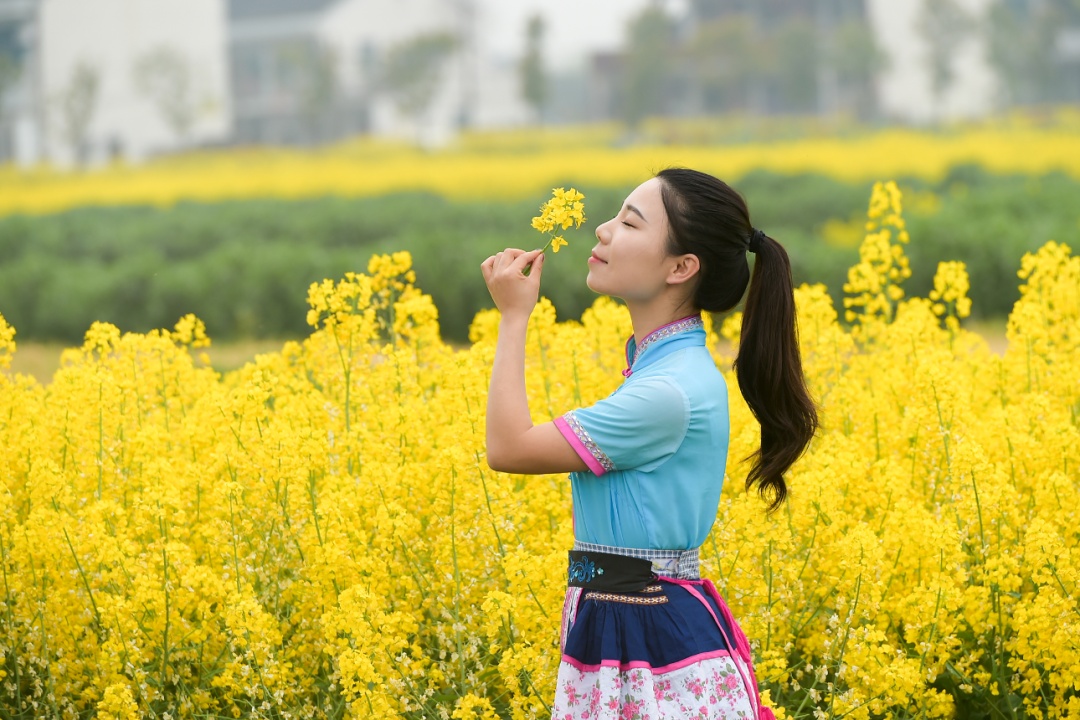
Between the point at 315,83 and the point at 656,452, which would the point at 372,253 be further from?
the point at 315,83

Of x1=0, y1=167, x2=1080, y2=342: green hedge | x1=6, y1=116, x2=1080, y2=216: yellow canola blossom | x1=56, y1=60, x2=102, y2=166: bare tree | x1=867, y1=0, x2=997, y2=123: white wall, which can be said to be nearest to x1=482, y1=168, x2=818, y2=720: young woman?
x1=0, y1=167, x2=1080, y2=342: green hedge

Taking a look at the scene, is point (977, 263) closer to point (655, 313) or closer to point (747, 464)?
point (747, 464)

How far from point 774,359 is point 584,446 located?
1.52ft

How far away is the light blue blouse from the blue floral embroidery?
39 mm

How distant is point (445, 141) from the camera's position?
43.6 meters

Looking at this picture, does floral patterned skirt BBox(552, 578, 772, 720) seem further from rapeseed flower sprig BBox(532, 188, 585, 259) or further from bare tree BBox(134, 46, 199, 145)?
bare tree BBox(134, 46, 199, 145)

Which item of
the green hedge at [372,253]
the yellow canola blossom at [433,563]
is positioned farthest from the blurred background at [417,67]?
the yellow canola blossom at [433,563]

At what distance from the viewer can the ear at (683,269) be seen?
241cm

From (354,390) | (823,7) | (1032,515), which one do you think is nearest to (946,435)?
(1032,515)

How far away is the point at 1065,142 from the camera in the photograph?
2823cm

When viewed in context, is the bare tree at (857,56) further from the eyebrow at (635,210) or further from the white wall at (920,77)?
the eyebrow at (635,210)

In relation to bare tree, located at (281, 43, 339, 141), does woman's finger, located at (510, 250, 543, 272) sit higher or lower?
→ lower

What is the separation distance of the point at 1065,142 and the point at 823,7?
26861 millimetres

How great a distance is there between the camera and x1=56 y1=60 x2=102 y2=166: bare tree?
35.8 metres
